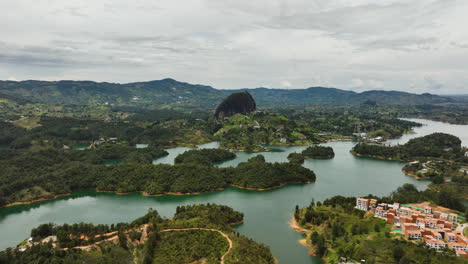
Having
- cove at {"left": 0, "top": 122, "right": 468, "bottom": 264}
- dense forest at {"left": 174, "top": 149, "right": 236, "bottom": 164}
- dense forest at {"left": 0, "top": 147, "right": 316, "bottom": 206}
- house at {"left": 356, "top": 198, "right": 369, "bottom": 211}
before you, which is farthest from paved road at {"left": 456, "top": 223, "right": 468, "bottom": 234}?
dense forest at {"left": 174, "top": 149, "right": 236, "bottom": 164}

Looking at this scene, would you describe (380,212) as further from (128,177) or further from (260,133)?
(260,133)

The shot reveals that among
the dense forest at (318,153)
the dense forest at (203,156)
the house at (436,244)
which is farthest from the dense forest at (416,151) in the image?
the house at (436,244)

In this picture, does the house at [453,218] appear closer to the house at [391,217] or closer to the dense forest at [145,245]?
the house at [391,217]

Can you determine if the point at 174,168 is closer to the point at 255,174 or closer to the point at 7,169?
the point at 255,174

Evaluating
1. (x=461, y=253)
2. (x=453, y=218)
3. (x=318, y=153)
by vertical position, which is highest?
(x=453, y=218)

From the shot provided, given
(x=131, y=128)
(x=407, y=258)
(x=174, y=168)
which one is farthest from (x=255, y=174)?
(x=131, y=128)

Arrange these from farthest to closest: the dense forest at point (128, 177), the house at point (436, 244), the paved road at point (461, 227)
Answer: the dense forest at point (128, 177) → the paved road at point (461, 227) → the house at point (436, 244)

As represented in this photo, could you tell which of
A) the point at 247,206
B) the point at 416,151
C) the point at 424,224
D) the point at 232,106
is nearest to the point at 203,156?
the point at 247,206
